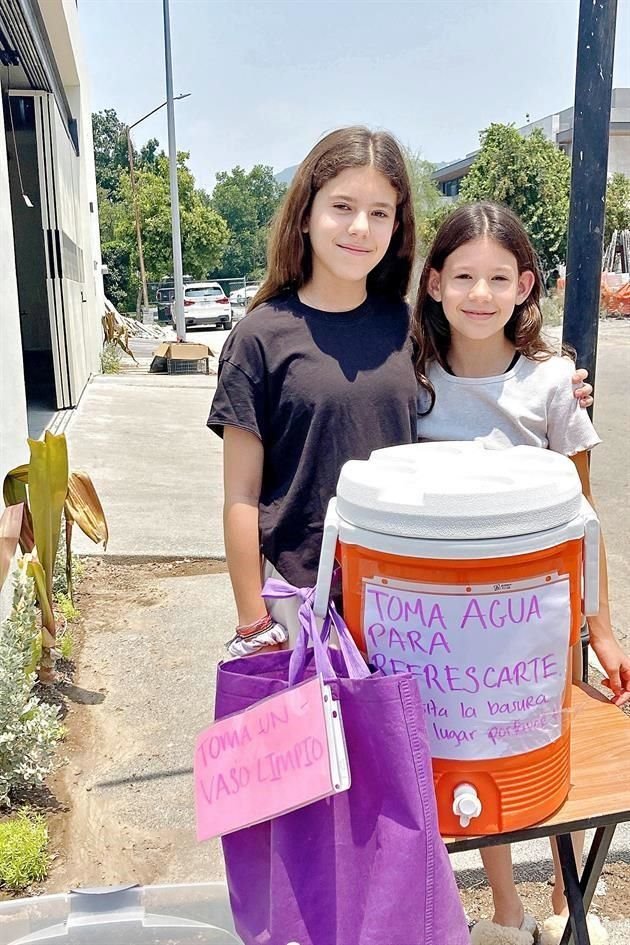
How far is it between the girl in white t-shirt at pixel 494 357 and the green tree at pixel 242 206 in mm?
71647

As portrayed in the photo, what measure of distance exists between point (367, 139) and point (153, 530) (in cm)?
391

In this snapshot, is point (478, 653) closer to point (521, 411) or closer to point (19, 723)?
point (521, 411)

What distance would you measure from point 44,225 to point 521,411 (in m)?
8.34

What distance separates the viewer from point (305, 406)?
1646 millimetres

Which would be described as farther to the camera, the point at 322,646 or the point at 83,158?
the point at 83,158

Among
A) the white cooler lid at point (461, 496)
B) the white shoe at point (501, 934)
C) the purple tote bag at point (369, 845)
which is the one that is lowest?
the white shoe at point (501, 934)

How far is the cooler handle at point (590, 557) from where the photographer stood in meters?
1.22

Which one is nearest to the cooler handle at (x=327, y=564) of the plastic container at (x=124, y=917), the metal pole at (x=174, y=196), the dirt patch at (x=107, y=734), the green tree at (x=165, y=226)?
the plastic container at (x=124, y=917)

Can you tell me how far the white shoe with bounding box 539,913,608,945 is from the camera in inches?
77.2

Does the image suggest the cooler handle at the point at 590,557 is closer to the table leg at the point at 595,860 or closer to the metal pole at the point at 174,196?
the table leg at the point at 595,860

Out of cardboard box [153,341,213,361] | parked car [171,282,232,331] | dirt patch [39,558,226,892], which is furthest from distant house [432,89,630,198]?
dirt patch [39,558,226,892]

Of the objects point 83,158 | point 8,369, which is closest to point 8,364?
point 8,369

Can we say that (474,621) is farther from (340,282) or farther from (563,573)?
(340,282)

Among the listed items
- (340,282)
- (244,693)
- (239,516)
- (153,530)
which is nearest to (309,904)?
(244,693)
